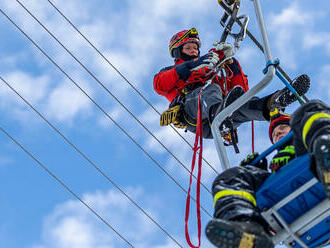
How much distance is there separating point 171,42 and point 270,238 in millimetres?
3885

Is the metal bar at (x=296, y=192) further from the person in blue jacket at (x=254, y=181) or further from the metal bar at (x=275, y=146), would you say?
the metal bar at (x=275, y=146)

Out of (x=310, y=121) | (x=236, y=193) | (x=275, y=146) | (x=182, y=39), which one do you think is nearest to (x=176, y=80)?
(x=182, y=39)

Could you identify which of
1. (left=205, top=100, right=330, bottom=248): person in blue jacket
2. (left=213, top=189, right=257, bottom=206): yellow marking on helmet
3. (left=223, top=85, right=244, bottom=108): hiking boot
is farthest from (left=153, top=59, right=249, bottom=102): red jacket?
(left=213, top=189, right=257, bottom=206): yellow marking on helmet

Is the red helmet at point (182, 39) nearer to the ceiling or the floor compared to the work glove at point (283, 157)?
nearer to the ceiling

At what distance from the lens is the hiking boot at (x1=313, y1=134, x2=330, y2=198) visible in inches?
119

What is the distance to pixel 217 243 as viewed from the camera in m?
3.16

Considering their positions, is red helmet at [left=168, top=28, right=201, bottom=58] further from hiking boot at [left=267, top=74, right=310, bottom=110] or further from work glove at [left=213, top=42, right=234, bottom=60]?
hiking boot at [left=267, top=74, right=310, bottom=110]

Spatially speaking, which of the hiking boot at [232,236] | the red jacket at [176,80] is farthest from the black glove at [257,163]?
the red jacket at [176,80]

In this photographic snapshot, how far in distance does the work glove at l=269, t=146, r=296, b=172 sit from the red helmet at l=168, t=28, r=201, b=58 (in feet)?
9.45

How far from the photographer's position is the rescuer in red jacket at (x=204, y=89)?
568 cm

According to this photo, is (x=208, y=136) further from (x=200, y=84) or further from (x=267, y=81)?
(x=267, y=81)

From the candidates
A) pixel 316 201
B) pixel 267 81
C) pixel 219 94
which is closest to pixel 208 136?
pixel 219 94

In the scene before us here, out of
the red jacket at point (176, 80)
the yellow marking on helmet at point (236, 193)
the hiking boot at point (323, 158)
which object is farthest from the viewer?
the red jacket at point (176, 80)

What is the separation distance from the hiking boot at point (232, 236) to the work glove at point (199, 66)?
8.98 feet
